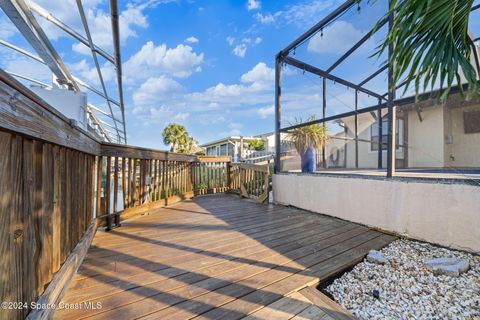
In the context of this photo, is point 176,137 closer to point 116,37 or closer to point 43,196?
point 116,37

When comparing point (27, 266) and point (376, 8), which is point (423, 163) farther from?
point (27, 266)

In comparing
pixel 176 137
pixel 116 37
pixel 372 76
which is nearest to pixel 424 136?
pixel 372 76

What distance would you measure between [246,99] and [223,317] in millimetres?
19352

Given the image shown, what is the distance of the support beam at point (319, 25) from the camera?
118 inches

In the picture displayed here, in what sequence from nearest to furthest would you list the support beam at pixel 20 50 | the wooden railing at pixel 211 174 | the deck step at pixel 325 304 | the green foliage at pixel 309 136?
1. the deck step at pixel 325 304
2. the support beam at pixel 20 50
3. the green foliage at pixel 309 136
4. the wooden railing at pixel 211 174

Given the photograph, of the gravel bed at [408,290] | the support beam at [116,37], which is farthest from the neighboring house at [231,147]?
the gravel bed at [408,290]

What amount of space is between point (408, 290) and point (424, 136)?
4644 mm

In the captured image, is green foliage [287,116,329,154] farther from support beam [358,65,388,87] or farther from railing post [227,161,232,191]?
railing post [227,161,232,191]

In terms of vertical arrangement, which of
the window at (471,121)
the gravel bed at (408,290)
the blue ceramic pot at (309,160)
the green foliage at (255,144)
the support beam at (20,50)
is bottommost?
the gravel bed at (408,290)

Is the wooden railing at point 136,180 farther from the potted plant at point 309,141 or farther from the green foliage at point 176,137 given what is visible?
the green foliage at point 176,137

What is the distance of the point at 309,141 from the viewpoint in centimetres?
395

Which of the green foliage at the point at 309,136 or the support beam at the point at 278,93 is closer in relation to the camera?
the green foliage at the point at 309,136

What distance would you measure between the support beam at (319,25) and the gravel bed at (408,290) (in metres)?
3.26

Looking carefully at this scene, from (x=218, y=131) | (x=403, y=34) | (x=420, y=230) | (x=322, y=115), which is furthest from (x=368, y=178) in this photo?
(x=218, y=131)
